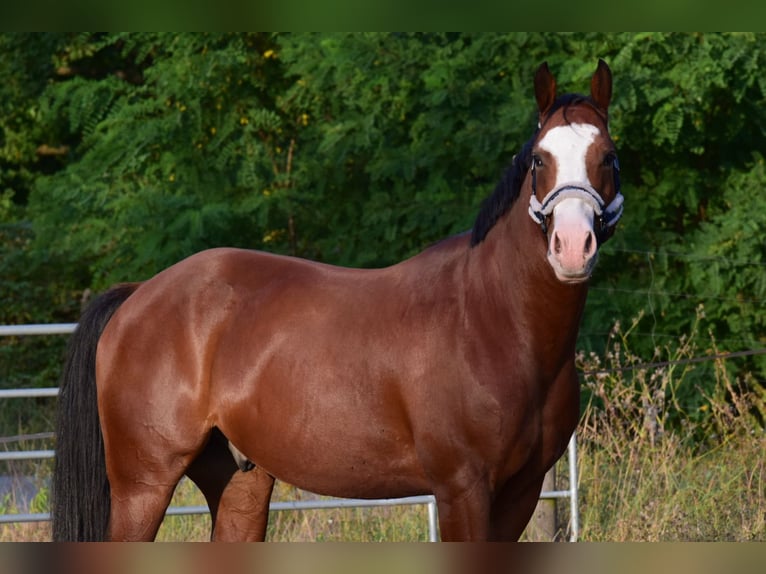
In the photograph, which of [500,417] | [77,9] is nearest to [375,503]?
[500,417]

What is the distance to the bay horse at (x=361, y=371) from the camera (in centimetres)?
294

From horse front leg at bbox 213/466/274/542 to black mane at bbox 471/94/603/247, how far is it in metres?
1.31

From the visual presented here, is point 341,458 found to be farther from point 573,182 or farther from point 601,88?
point 601,88

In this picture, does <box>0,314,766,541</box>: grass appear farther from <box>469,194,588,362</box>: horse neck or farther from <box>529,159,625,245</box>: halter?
<box>529,159,625,245</box>: halter

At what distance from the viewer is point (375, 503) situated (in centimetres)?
530

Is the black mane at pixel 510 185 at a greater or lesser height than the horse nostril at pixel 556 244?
greater

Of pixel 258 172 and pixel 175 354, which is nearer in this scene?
pixel 175 354

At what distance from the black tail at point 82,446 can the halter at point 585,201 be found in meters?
1.72

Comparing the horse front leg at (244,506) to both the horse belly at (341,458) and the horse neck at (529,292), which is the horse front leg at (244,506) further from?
the horse neck at (529,292)

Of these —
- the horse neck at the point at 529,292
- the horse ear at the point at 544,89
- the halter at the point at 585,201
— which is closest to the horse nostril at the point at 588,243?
the halter at the point at 585,201

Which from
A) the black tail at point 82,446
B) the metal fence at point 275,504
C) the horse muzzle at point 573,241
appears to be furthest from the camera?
the metal fence at point 275,504

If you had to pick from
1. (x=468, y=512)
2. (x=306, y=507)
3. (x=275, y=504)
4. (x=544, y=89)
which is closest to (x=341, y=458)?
(x=468, y=512)

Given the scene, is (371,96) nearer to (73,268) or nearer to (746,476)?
(73,268)

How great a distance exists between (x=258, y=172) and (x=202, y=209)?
1.01 meters
